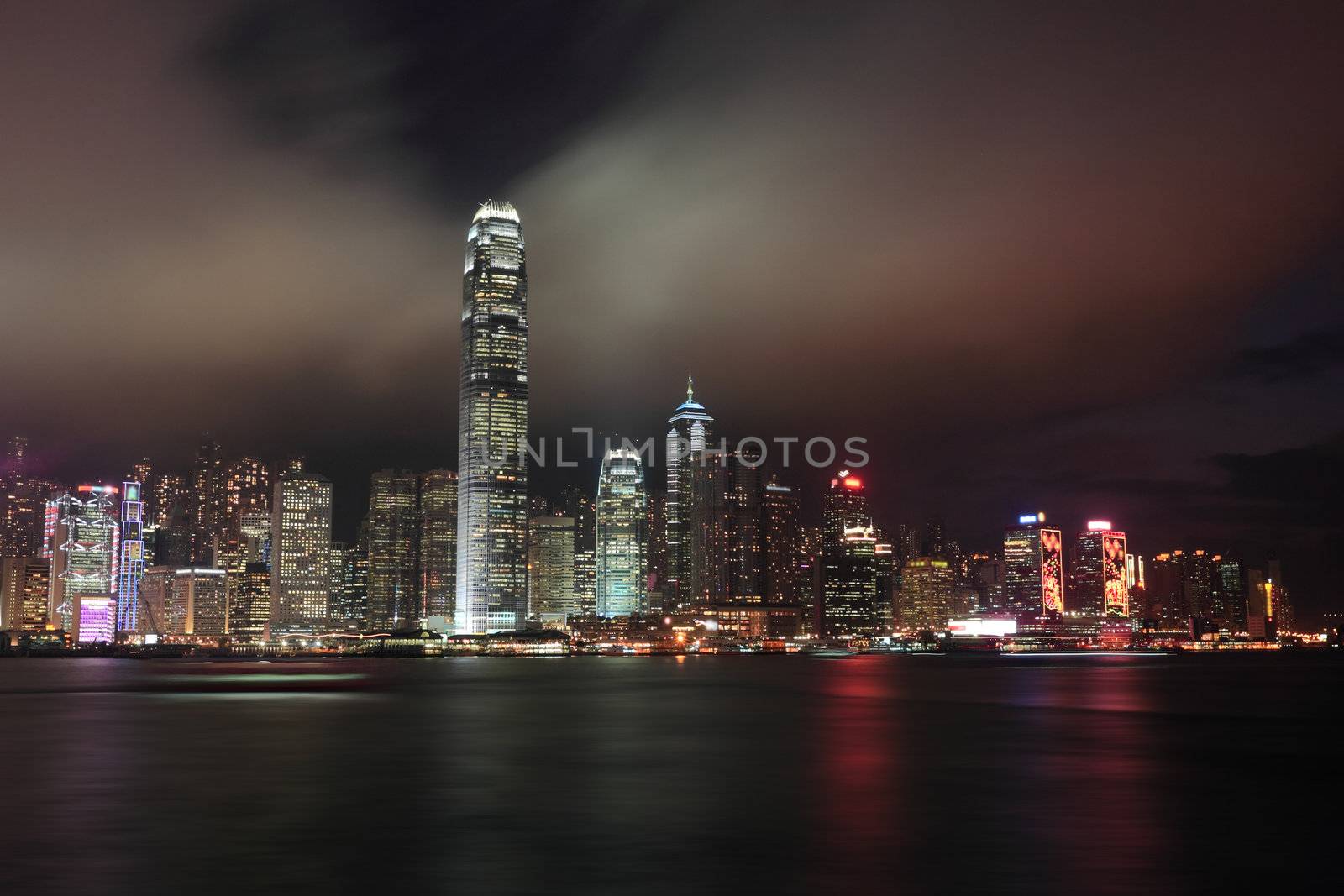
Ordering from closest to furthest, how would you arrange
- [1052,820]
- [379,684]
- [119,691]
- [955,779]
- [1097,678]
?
[1052,820] < [955,779] < [119,691] < [379,684] < [1097,678]

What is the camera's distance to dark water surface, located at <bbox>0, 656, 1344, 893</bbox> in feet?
78.2

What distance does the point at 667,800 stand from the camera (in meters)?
34.4

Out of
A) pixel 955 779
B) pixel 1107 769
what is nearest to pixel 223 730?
pixel 955 779

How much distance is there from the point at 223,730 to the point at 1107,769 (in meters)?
41.5

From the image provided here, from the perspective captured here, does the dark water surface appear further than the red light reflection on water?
No

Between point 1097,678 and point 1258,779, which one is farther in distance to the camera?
point 1097,678

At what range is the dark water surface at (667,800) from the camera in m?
23.8

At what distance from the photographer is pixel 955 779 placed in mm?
39312

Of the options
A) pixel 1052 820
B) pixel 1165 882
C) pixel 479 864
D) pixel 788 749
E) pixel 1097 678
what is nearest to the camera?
pixel 1165 882

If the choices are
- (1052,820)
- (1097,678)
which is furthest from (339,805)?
(1097,678)

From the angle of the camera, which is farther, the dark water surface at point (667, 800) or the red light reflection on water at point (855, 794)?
the red light reflection on water at point (855, 794)

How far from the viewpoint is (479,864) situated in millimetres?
24672

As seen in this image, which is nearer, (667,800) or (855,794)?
(667,800)

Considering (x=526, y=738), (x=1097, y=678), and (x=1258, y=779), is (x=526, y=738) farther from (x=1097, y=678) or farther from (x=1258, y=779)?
(x=1097, y=678)
